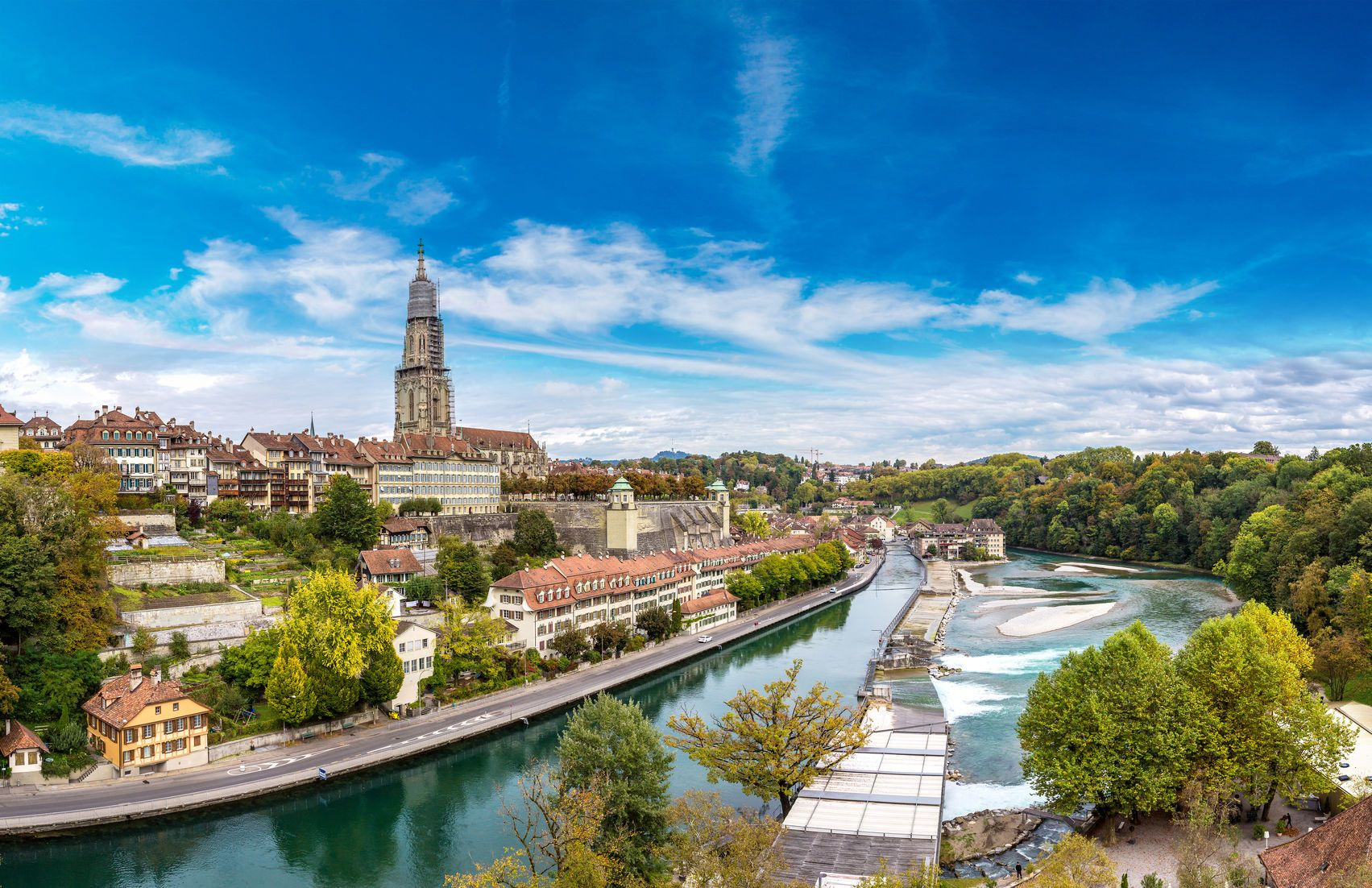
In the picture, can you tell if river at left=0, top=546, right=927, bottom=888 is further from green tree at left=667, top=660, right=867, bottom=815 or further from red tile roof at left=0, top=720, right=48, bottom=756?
red tile roof at left=0, top=720, right=48, bottom=756

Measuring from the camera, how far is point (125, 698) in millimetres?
28688

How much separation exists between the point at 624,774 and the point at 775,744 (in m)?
5.20

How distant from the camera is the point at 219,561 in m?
39.9

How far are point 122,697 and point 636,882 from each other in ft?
64.3

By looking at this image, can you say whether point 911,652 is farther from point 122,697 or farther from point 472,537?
point 122,697

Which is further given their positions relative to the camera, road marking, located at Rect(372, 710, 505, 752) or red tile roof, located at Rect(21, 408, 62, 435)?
red tile roof, located at Rect(21, 408, 62, 435)

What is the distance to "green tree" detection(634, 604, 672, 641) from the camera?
51.5 m

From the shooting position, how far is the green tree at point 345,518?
2016 inches

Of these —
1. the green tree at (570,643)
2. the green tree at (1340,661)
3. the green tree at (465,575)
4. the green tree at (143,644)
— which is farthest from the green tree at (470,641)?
the green tree at (1340,661)

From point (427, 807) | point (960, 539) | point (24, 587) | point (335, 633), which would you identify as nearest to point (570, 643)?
point (335, 633)

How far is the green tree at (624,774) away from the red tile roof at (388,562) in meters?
26.9

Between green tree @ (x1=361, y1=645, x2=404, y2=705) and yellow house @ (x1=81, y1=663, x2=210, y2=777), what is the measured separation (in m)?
5.73

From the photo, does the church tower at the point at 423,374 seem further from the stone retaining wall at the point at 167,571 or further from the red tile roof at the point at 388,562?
the stone retaining wall at the point at 167,571

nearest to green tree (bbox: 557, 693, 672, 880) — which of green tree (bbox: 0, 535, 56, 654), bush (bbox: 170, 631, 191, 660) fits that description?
bush (bbox: 170, 631, 191, 660)
